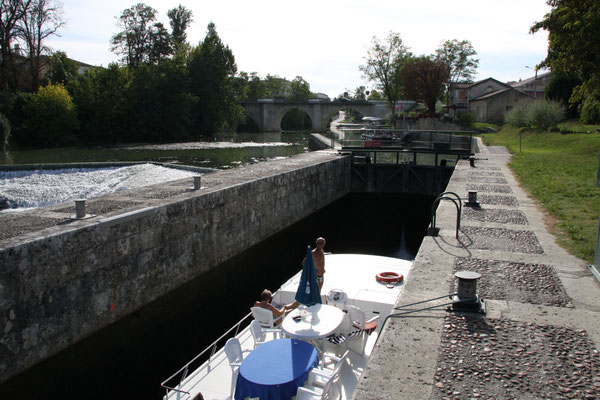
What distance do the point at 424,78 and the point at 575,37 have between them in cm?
3501

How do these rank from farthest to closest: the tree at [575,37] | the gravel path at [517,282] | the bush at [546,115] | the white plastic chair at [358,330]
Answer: the bush at [546,115] → the tree at [575,37] → the white plastic chair at [358,330] → the gravel path at [517,282]

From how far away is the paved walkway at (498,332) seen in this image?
4133 millimetres

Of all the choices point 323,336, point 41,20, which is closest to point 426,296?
point 323,336

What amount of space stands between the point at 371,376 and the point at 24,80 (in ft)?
178

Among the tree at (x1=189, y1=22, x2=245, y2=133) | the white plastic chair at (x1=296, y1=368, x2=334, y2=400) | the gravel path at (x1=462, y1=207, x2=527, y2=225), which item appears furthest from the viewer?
the tree at (x1=189, y1=22, x2=245, y2=133)

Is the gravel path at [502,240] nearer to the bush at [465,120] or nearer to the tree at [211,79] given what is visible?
the bush at [465,120]

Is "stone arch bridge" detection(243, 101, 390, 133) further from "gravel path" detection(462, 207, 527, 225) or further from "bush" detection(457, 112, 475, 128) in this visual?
"gravel path" detection(462, 207, 527, 225)

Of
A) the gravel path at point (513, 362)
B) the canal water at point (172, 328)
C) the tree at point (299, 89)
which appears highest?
the tree at point (299, 89)

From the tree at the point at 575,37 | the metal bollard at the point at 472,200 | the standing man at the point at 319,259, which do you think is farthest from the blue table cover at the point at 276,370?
the tree at the point at 575,37

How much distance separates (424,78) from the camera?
173 feet

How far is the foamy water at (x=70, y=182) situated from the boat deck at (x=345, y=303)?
11.2 m

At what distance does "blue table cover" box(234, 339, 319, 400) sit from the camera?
16.1 ft

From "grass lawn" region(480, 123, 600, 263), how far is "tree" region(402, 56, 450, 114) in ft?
72.3

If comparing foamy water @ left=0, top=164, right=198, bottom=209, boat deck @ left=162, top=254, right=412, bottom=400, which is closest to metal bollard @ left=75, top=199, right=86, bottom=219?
boat deck @ left=162, top=254, right=412, bottom=400
